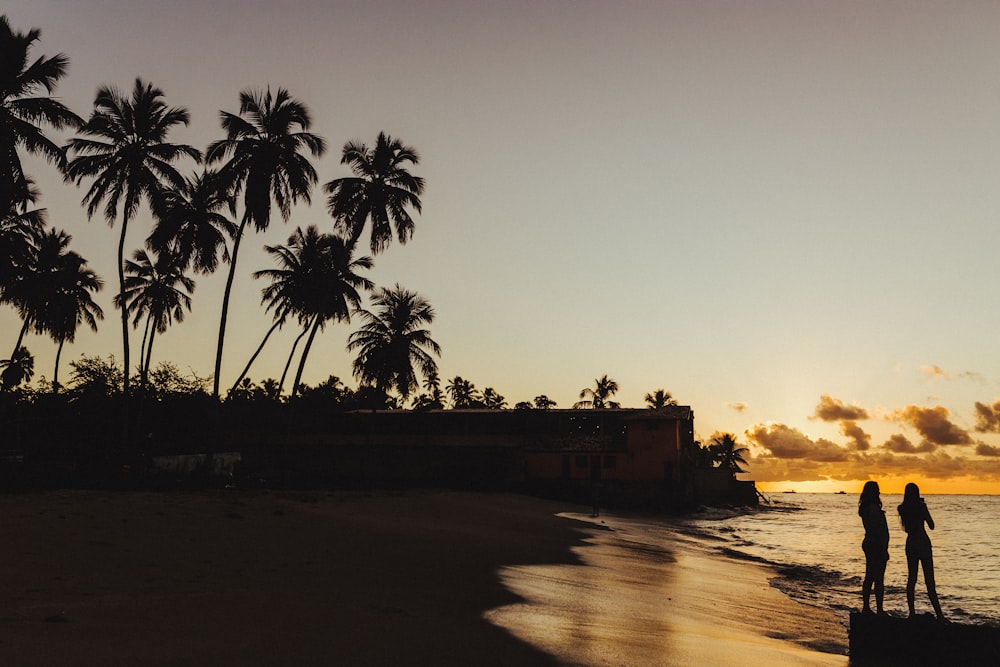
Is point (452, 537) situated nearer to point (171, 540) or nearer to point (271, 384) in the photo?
point (171, 540)

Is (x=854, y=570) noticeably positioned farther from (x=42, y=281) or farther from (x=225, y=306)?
(x=42, y=281)

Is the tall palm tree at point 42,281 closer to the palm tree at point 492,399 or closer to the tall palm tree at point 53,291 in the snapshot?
the tall palm tree at point 53,291

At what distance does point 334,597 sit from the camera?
8867 mm

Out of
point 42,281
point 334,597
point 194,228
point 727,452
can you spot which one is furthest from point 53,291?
point 727,452

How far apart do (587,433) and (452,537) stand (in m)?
41.3

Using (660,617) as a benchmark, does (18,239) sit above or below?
above

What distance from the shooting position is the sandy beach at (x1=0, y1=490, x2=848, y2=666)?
251 inches

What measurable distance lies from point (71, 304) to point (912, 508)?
48.6 meters

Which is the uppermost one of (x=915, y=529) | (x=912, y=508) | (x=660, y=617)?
Answer: (x=912, y=508)

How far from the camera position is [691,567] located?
60.7 feet

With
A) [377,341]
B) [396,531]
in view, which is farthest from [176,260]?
[396,531]

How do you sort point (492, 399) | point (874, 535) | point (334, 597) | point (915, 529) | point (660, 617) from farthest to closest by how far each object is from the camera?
point (492, 399) → point (874, 535) → point (915, 529) → point (660, 617) → point (334, 597)

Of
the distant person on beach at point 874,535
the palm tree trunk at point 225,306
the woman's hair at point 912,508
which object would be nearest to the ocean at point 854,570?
the distant person on beach at point 874,535

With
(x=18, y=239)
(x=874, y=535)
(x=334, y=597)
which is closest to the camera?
(x=334, y=597)
